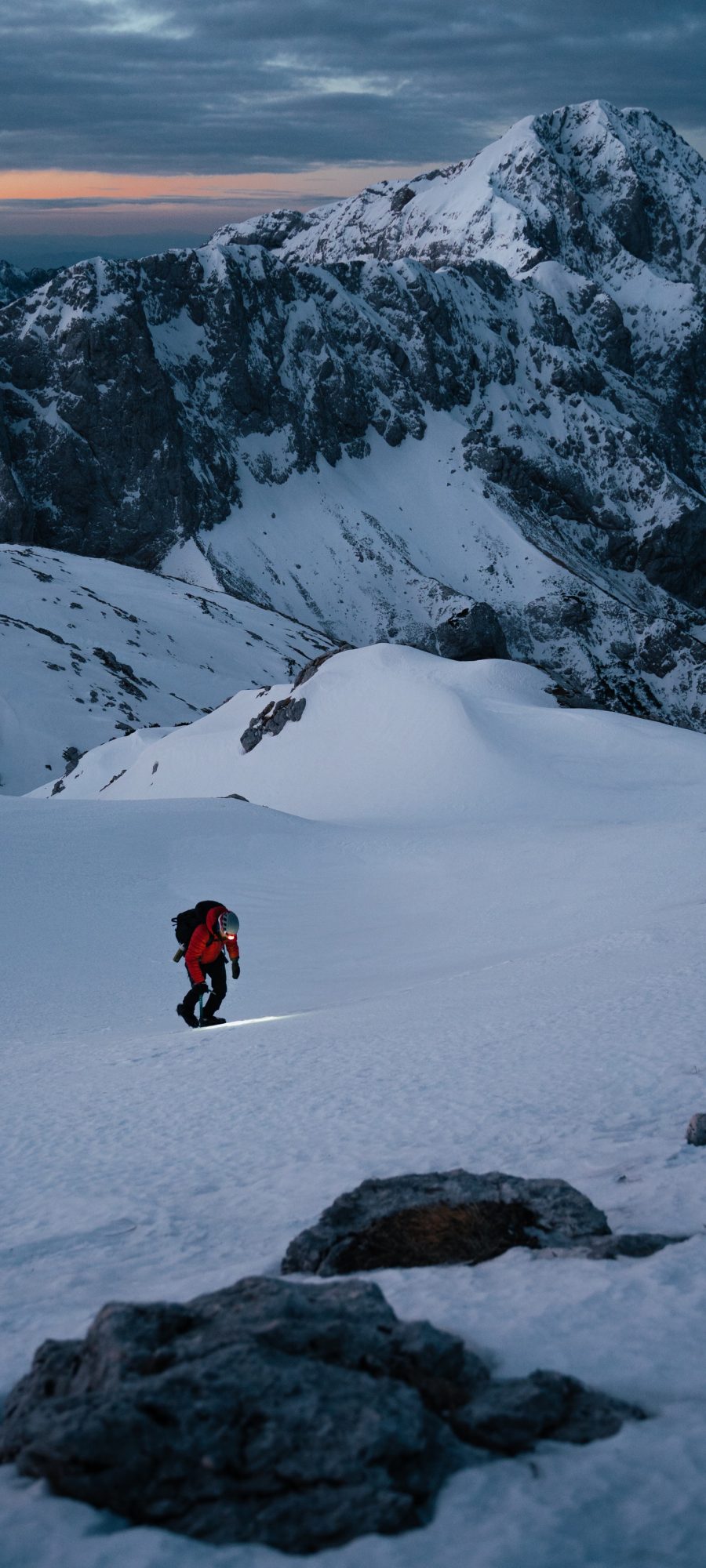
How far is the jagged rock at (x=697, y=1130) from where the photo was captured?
5.61 metres

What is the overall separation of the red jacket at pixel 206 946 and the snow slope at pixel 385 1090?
2.16ft

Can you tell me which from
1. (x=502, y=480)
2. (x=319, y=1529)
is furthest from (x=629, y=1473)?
(x=502, y=480)

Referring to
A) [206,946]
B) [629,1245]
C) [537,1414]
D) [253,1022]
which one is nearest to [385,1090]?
[629,1245]

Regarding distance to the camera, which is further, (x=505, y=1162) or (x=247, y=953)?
(x=247, y=953)

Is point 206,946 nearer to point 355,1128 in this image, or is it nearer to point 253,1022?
point 253,1022

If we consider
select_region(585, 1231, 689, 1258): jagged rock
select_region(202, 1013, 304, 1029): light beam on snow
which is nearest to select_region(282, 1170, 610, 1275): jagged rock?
select_region(585, 1231, 689, 1258): jagged rock

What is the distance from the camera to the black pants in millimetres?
11445

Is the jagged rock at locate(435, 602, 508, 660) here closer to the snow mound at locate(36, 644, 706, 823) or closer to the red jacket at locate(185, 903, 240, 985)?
the snow mound at locate(36, 644, 706, 823)

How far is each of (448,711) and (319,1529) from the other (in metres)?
27.4

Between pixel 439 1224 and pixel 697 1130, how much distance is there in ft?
5.40

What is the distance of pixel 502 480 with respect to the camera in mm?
145000

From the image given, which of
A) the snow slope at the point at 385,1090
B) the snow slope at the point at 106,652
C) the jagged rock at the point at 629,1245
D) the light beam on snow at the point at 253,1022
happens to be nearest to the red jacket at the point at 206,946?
the light beam on snow at the point at 253,1022

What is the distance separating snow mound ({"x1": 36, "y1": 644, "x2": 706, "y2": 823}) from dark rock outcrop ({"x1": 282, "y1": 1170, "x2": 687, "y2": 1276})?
1941 centimetres

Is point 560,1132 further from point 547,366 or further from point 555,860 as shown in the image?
point 547,366
